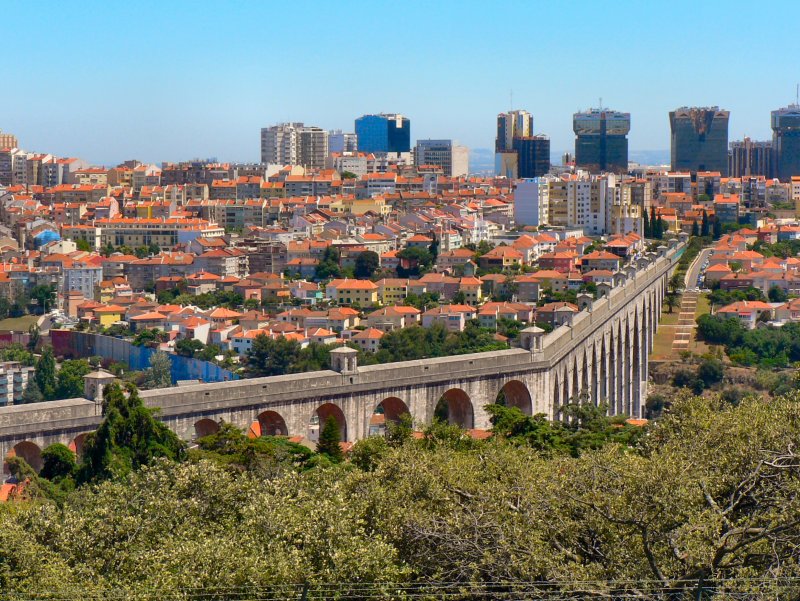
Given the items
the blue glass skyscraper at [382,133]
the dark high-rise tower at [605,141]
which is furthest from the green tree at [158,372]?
the blue glass skyscraper at [382,133]

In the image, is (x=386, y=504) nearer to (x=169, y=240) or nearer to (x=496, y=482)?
(x=496, y=482)

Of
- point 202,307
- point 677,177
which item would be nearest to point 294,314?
point 202,307

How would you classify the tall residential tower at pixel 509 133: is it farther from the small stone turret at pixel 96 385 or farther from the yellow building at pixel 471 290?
the small stone turret at pixel 96 385

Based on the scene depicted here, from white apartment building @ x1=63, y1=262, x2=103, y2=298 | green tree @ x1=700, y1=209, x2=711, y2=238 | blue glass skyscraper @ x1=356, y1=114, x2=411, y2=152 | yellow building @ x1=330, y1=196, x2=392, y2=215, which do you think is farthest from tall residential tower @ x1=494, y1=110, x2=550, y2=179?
white apartment building @ x1=63, y1=262, x2=103, y2=298

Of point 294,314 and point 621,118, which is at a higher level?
point 621,118

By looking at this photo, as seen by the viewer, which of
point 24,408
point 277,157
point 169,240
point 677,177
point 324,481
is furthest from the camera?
point 277,157

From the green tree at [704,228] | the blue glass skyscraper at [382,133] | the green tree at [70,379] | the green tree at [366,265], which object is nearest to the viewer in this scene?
the green tree at [70,379]

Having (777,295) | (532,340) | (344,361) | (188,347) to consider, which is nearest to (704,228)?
(777,295)
